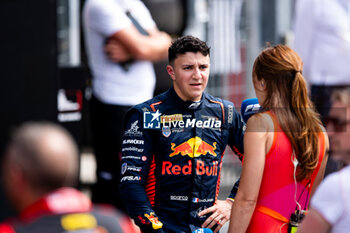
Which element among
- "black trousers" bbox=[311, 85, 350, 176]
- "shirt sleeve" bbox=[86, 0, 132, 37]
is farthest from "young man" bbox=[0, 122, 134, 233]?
"shirt sleeve" bbox=[86, 0, 132, 37]

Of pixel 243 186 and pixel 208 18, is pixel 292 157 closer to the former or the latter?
pixel 243 186

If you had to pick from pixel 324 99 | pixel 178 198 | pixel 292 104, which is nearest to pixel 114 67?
pixel 324 99

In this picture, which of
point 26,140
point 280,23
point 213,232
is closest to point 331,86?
point 213,232

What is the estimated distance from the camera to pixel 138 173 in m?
3.75

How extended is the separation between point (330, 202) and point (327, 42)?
2170 mm

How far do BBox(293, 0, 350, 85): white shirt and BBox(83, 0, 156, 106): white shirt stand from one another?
1504 millimetres

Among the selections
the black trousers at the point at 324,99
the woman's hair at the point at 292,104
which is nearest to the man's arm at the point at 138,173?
the woman's hair at the point at 292,104

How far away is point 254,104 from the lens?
4.04 metres

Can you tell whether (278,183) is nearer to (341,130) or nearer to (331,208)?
(341,130)

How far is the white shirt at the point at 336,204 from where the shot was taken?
2590 millimetres

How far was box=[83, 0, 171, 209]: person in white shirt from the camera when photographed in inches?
216

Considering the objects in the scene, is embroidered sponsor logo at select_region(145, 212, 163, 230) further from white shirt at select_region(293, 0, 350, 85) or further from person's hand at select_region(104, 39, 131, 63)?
person's hand at select_region(104, 39, 131, 63)

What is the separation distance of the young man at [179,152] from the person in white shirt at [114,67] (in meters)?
1.64

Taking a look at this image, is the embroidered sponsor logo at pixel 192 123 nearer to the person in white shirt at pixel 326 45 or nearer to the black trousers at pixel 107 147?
the person in white shirt at pixel 326 45
